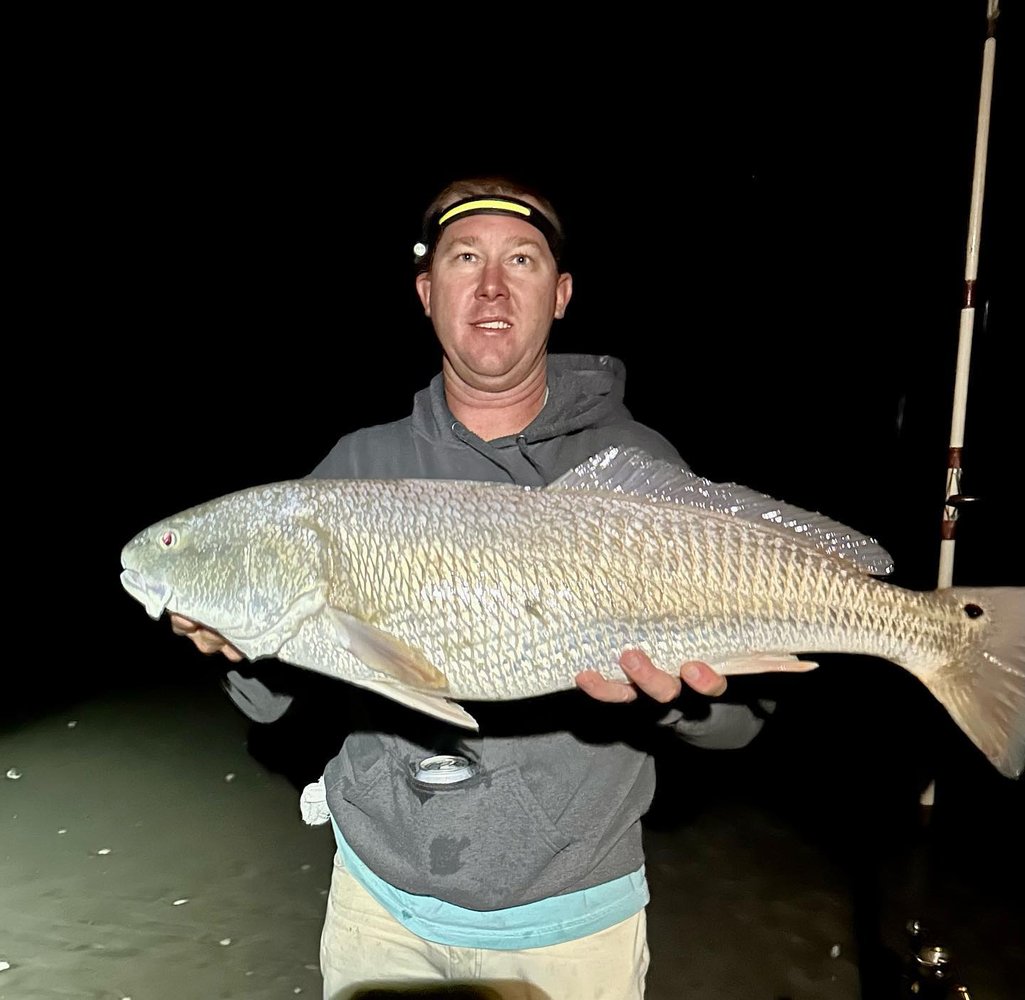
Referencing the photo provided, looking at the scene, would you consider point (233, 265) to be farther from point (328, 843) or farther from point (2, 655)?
point (328, 843)

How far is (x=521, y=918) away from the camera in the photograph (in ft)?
5.87

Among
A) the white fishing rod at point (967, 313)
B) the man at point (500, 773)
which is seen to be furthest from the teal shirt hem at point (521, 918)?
the white fishing rod at point (967, 313)

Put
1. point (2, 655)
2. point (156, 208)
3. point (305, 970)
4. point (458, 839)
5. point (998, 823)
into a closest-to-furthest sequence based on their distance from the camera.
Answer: point (458, 839) < point (305, 970) < point (998, 823) < point (2, 655) < point (156, 208)

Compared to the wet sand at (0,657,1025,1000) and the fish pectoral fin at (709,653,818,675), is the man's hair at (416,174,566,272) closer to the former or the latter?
the fish pectoral fin at (709,653,818,675)

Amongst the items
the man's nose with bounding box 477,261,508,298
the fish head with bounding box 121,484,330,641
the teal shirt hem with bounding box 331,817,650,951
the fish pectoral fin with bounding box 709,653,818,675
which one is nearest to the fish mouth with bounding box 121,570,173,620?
the fish head with bounding box 121,484,330,641

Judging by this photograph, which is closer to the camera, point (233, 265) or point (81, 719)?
point (81, 719)

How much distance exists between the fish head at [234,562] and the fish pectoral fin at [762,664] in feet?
3.49

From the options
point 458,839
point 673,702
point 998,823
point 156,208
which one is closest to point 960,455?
point 998,823

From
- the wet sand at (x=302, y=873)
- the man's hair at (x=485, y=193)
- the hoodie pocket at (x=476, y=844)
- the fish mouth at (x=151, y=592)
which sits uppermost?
the man's hair at (x=485, y=193)

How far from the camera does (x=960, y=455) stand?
3.68 m

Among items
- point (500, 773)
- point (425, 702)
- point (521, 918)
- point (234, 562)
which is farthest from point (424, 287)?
point (521, 918)

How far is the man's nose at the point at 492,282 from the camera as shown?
6.82 feet

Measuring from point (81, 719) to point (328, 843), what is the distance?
8.48 ft

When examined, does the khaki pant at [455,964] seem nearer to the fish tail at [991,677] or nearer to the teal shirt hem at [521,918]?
the teal shirt hem at [521,918]
